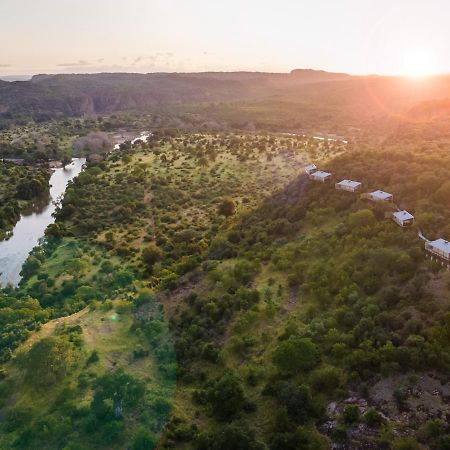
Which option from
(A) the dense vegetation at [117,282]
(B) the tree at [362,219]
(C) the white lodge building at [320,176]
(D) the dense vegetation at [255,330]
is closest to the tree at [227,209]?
(A) the dense vegetation at [117,282]

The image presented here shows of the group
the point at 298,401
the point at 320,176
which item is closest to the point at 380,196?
the point at 320,176

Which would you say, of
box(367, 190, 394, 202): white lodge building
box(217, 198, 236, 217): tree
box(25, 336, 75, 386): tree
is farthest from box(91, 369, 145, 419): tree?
box(217, 198, 236, 217): tree

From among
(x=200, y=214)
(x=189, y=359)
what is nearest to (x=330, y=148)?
(x=200, y=214)

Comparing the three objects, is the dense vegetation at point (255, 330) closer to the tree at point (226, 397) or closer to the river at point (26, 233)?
the tree at point (226, 397)

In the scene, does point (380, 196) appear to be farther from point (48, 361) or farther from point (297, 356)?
point (48, 361)

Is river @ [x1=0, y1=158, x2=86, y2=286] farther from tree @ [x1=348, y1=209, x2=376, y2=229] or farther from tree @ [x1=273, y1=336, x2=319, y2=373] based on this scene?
tree @ [x1=348, y1=209, x2=376, y2=229]
